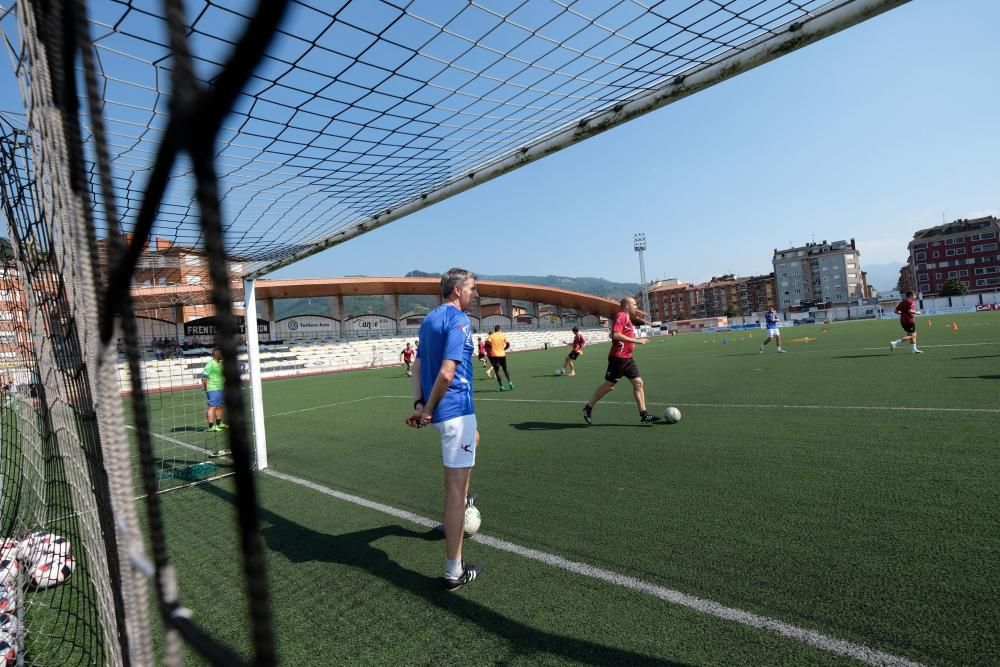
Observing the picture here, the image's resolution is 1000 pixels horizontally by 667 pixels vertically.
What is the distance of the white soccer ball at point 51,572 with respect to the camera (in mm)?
3406

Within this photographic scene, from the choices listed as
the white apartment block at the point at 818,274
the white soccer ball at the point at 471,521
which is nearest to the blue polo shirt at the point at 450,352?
the white soccer ball at the point at 471,521

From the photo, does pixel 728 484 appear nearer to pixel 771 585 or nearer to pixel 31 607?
pixel 771 585

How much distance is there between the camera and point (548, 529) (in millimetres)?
3699

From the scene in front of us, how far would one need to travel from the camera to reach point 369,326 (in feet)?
154

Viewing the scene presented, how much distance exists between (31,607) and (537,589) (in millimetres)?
3316

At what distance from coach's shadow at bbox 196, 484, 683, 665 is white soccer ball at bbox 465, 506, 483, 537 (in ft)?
0.93

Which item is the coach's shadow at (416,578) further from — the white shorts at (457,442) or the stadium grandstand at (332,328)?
the stadium grandstand at (332,328)

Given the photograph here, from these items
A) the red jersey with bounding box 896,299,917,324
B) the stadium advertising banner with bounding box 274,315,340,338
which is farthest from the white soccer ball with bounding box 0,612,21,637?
the stadium advertising banner with bounding box 274,315,340,338

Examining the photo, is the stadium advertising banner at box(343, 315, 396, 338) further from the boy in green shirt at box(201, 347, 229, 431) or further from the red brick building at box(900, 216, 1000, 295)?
the red brick building at box(900, 216, 1000, 295)

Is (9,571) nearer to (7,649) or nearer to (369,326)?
(7,649)

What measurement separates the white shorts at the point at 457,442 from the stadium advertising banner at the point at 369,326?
43.2 m

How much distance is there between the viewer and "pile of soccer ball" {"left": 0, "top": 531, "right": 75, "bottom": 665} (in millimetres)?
2512

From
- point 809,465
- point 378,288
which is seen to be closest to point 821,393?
point 809,465

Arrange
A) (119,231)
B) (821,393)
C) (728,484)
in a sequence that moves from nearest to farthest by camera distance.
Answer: (119,231), (728,484), (821,393)
